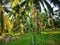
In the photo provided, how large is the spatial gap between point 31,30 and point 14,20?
20479 mm

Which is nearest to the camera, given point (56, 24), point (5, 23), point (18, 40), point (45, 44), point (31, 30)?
point (31, 30)

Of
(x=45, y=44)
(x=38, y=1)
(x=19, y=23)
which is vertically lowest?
(x=45, y=44)

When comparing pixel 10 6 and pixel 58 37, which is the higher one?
pixel 10 6

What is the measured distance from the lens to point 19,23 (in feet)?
70.3

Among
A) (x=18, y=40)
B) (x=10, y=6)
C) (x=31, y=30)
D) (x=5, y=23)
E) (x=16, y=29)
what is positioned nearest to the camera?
(x=31, y=30)

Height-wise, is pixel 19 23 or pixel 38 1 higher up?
pixel 38 1

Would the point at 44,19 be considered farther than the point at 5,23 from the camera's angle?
Yes

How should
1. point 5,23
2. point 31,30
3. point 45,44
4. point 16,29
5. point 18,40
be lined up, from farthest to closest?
1. point 16,29
2. point 5,23
3. point 18,40
4. point 45,44
5. point 31,30

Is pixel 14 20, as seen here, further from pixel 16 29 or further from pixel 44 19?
pixel 44 19

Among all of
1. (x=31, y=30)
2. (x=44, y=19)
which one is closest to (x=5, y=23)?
(x=44, y=19)

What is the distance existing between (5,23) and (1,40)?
5.51ft

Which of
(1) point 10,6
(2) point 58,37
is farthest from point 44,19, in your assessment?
A: (2) point 58,37

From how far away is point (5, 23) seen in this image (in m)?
18.8

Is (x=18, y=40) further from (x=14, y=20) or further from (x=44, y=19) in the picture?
(x=44, y=19)
